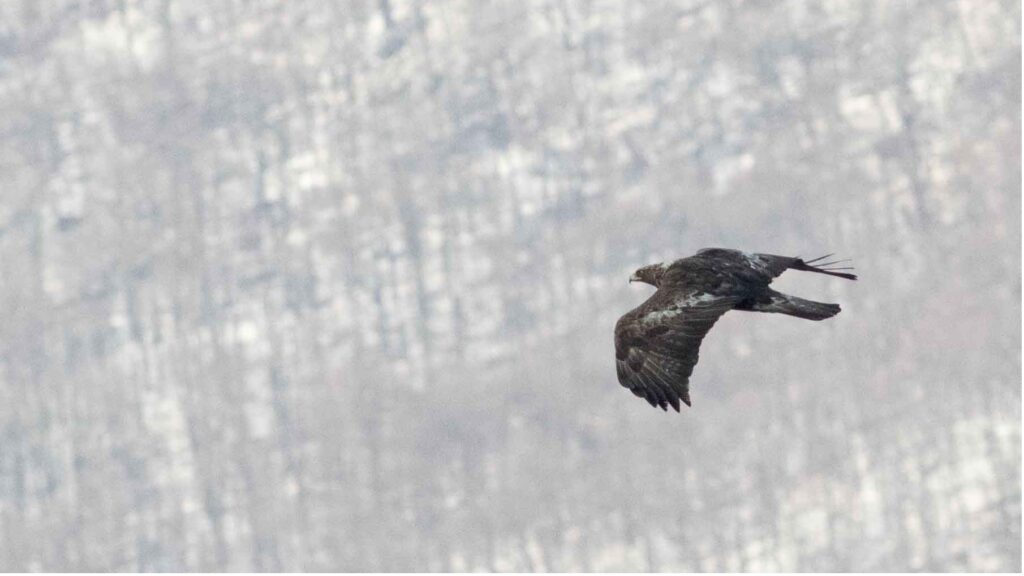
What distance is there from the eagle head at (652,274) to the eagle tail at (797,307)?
3.06 m

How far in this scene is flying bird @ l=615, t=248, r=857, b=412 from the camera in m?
42.5

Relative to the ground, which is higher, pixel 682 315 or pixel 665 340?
pixel 682 315

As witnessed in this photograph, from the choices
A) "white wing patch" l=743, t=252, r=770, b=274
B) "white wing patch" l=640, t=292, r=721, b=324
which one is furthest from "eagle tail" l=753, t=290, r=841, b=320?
"white wing patch" l=640, t=292, r=721, b=324

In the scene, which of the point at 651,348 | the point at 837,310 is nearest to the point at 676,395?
the point at 651,348

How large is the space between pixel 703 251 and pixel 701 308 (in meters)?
2.80

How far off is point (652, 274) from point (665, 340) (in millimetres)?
4972

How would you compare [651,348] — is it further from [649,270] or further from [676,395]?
[649,270]

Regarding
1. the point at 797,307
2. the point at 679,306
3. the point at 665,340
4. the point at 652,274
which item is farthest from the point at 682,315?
the point at 652,274

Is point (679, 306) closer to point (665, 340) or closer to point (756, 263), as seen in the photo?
point (665, 340)

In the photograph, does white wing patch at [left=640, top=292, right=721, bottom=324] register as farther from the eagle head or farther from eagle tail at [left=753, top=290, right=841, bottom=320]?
the eagle head

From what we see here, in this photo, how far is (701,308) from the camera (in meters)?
42.6

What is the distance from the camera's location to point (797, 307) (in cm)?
4341

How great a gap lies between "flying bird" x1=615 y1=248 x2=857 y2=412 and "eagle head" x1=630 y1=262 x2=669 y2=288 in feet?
7.29

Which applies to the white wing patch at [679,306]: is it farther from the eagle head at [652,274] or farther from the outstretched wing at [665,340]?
the eagle head at [652,274]
